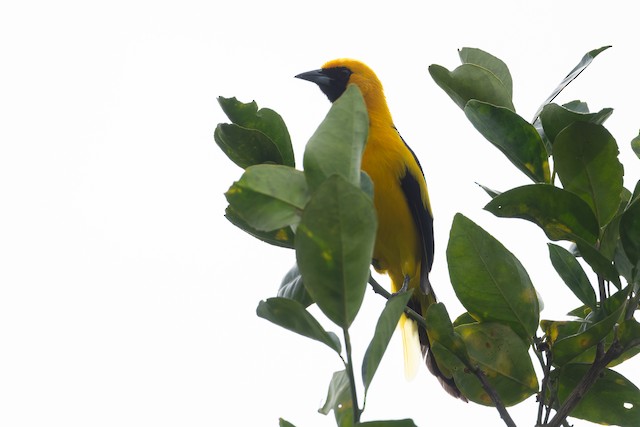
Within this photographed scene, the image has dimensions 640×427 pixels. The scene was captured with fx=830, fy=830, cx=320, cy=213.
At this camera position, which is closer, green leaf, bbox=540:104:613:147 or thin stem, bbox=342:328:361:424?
thin stem, bbox=342:328:361:424

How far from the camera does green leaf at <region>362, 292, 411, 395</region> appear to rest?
1.35 metres

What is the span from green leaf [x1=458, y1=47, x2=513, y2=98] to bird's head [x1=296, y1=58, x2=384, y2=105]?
2.33 metres

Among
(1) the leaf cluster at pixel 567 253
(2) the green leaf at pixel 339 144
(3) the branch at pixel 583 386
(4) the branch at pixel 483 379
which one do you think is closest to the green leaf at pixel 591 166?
(1) the leaf cluster at pixel 567 253

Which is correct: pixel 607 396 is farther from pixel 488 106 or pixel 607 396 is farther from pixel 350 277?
pixel 350 277

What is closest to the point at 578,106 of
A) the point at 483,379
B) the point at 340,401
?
the point at 483,379

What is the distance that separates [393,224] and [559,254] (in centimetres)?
180

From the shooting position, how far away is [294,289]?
1.88m

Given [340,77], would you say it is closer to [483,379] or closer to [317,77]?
[317,77]

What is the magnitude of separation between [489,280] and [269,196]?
1.89 ft

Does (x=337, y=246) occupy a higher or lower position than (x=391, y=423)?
higher

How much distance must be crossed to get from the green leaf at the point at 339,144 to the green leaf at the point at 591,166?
0.58m

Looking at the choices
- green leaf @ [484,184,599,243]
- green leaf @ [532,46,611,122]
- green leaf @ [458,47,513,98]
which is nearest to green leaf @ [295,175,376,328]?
green leaf @ [484,184,599,243]

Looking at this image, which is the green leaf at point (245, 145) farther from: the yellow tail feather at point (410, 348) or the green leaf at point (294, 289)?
the yellow tail feather at point (410, 348)

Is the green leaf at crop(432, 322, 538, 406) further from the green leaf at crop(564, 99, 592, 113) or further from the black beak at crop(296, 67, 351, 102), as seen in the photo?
the black beak at crop(296, 67, 351, 102)
